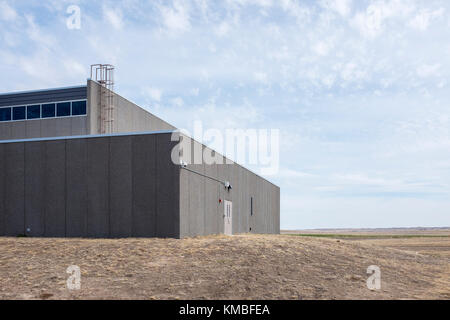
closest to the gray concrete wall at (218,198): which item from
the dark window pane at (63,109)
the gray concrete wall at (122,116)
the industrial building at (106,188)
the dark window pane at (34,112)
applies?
the industrial building at (106,188)

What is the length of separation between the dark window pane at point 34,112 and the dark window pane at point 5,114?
203 centimetres

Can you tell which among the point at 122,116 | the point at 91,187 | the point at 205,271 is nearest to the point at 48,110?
the point at 122,116

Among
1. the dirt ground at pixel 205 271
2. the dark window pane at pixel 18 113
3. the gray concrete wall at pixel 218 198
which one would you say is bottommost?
the dirt ground at pixel 205 271

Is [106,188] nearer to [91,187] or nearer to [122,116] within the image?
[91,187]

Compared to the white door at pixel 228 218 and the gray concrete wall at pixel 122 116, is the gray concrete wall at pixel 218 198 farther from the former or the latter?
Answer: the gray concrete wall at pixel 122 116

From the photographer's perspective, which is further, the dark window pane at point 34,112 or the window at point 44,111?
the dark window pane at point 34,112

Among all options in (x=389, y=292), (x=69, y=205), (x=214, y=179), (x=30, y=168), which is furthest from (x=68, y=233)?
(x=389, y=292)

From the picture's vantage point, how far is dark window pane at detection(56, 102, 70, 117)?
3428 cm

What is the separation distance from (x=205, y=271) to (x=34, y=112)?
25013mm

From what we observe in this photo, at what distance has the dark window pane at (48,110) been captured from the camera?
34.8m

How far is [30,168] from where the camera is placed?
2606cm

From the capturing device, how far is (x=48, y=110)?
35.0 m
